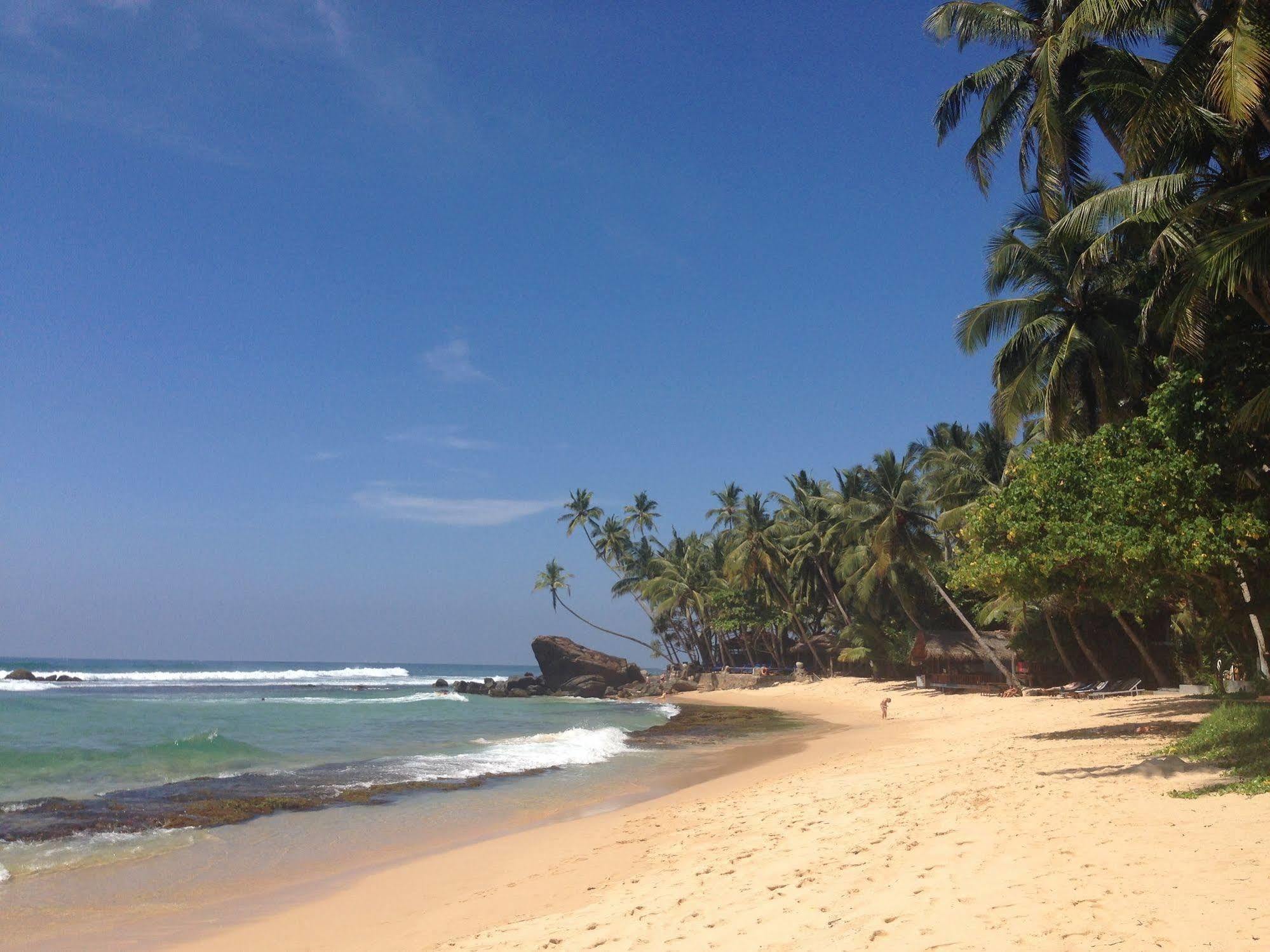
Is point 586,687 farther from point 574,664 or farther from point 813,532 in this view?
point 813,532

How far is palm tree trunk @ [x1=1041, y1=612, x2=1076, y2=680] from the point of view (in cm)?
2708

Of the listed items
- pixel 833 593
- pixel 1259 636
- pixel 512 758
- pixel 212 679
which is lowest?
pixel 512 758

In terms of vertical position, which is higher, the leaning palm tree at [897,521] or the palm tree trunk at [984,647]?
the leaning palm tree at [897,521]

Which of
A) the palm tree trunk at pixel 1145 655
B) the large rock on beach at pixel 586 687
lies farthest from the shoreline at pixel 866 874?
the large rock on beach at pixel 586 687

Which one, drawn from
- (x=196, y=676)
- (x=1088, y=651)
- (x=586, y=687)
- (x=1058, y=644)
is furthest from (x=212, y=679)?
(x=1088, y=651)

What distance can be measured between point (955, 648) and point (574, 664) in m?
30.9

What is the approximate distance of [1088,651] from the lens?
26.8 meters

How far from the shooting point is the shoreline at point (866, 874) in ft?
16.7

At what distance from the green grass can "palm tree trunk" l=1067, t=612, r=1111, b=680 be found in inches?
576

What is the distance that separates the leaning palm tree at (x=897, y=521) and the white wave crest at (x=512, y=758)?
15.1 metres

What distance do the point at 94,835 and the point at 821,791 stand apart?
1007 cm

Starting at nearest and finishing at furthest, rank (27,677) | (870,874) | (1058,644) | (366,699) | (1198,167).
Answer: (870,874), (1198,167), (1058,644), (366,699), (27,677)

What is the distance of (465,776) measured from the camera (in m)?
17.1

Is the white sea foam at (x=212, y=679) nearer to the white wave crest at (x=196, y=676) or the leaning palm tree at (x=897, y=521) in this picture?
the white wave crest at (x=196, y=676)
